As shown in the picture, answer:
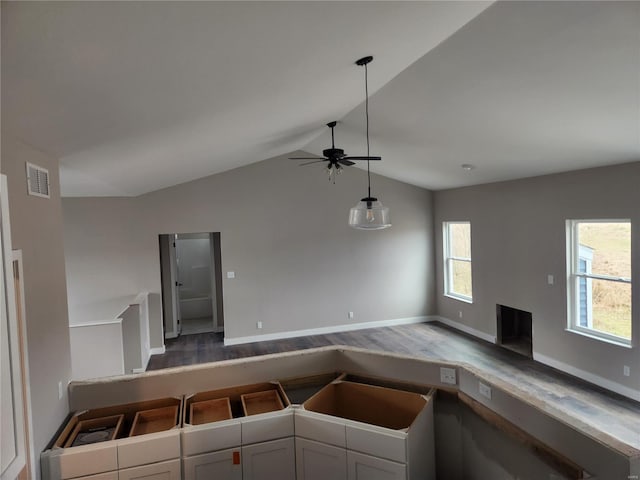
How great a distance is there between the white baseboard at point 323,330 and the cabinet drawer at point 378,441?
4.91 metres

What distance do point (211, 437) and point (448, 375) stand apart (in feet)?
5.32

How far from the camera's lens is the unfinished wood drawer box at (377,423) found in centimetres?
226

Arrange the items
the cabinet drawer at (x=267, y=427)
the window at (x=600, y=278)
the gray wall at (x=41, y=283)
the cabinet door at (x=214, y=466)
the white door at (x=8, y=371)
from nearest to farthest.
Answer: the white door at (x=8, y=371), the gray wall at (x=41, y=283), the cabinet door at (x=214, y=466), the cabinet drawer at (x=267, y=427), the window at (x=600, y=278)

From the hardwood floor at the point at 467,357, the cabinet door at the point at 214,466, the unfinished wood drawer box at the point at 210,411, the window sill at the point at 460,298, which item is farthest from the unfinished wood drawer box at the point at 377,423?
the window sill at the point at 460,298

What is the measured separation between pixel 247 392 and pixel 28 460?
53.8 inches

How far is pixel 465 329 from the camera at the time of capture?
7277mm

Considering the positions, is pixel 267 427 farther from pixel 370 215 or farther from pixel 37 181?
pixel 37 181

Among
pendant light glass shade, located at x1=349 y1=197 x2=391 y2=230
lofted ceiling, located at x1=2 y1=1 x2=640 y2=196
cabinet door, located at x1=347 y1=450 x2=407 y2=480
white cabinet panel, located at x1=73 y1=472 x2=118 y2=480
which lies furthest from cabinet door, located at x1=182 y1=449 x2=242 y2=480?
lofted ceiling, located at x1=2 y1=1 x2=640 y2=196

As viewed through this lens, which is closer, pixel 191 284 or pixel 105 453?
pixel 105 453

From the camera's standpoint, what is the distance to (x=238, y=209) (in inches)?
275

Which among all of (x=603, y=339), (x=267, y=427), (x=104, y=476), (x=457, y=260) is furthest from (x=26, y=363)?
(x=457, y=260)

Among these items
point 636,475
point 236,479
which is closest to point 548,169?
point 636,475

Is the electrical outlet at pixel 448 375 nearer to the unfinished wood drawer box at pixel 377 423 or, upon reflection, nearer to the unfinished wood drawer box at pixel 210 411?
the unfinished wood drawer box at pixel 377 423

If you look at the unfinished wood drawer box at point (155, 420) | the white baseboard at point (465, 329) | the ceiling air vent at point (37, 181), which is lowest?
the white baseboard at point (465, 329)
